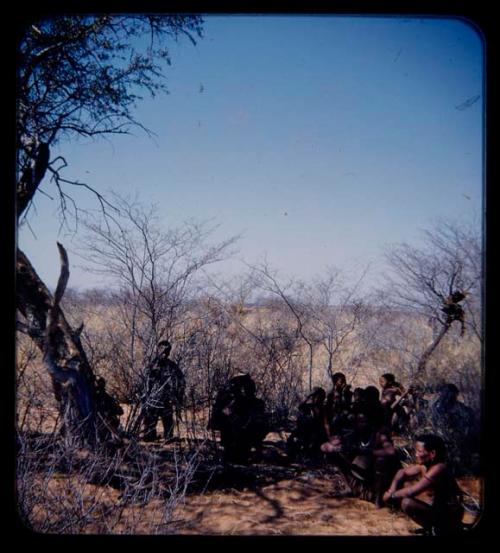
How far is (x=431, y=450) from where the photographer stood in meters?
3.07

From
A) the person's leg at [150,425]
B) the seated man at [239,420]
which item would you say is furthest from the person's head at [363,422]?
the person's leg at [150,425]

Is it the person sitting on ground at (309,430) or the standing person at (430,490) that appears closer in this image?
the standing person at (430,490)

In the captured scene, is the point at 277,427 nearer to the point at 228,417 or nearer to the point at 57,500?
the point at 228,417

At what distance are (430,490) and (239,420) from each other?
2.43 m

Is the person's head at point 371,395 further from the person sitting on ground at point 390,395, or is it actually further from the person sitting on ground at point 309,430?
the person sitting on ground at point 309,430

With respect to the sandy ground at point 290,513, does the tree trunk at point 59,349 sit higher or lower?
higher

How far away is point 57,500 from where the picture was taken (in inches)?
112

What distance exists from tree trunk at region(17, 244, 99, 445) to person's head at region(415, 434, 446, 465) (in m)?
2.87

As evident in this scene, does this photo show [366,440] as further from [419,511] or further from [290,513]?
[419,511]

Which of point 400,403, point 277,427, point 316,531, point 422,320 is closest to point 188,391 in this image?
point 277,427

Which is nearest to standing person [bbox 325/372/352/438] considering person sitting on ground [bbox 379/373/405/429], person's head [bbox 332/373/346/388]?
person's head [bbox 332/373/346/388]

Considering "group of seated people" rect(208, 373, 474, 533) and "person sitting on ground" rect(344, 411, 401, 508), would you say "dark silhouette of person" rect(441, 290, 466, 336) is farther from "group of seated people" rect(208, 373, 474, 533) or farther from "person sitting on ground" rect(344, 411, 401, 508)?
"person sitting on ground" rect(344, 411, 401, 508)

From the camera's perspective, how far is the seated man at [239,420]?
485 centimetres

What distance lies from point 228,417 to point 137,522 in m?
2.04
